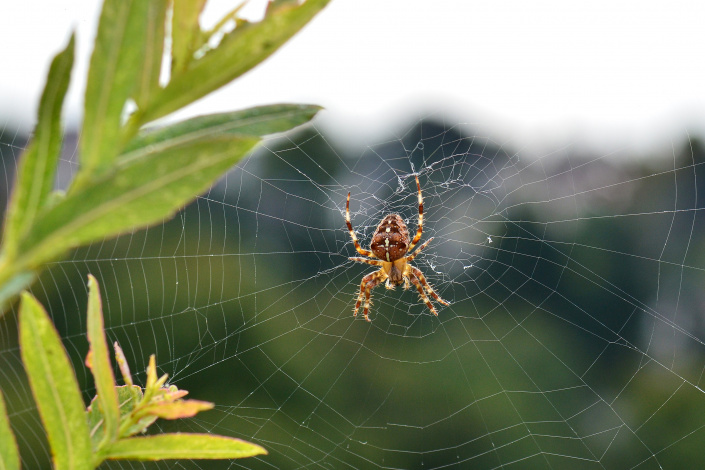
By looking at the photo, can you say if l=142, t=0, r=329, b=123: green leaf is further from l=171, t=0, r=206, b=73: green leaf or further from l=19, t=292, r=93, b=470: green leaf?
l=19, t=292, r=93, b=470: green leaf

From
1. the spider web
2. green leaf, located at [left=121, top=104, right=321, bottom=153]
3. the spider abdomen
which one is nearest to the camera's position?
green leaf, located at [left=121, top=104, right=321, bottom=153]

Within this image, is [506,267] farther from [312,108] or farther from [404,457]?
[312,108]

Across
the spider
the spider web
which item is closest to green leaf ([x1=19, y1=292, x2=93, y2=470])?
the spider

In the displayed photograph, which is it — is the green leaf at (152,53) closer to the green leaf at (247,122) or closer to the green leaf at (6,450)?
the green leaf at (247,122)

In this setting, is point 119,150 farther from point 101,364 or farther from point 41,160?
point 101,364

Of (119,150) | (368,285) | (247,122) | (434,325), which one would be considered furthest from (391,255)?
(434,325)

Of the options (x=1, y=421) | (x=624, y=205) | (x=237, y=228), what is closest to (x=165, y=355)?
(x=237, y=228)
